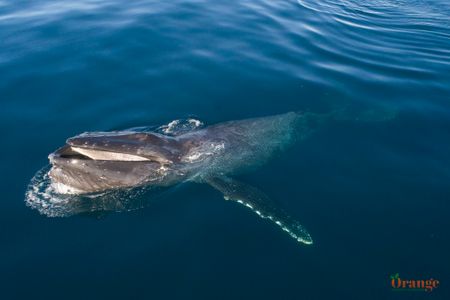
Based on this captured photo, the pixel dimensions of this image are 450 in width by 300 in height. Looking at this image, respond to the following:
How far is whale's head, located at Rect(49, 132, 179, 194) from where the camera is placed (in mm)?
10359

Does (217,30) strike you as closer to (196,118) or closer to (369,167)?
(196,118)

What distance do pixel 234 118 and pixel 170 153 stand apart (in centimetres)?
405

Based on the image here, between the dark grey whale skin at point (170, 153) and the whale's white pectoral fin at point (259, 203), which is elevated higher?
the dark grey whale skin at point (170, 153)

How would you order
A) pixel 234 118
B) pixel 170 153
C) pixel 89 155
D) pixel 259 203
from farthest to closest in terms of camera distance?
pixel 234 118
pixel 170 153
pixel 89 155
pixel 259 203

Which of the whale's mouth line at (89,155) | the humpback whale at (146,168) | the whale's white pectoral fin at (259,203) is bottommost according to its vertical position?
the whale's white pectoral fin at (259,203)

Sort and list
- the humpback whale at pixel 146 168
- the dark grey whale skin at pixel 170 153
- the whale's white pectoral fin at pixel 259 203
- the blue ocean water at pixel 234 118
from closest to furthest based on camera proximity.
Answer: the blue ocean water at pixel 234 118 → the whale's white pectoral fin at pixel 259 203 → the humpback whale at pixel 146 168 → the dark grey whale skin at pixel 170 153

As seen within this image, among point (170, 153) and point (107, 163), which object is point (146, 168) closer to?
point (170, 153)

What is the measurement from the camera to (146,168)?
36.9ft

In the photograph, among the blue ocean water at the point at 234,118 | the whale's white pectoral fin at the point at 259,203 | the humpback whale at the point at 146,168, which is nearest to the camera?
the blue ocean water at the point at 234,118

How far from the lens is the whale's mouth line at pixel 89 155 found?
10.4m

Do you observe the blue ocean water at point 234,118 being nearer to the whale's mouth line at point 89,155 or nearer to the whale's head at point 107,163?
the whale's head at point 107,163

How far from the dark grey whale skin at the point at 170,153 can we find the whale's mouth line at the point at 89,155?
3 centimetres

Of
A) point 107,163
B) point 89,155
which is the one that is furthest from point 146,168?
point 89,155


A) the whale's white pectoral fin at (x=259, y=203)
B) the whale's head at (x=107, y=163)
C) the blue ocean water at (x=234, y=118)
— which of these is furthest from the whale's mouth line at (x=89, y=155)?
the whale's white pectoral fin at (x=259, y=203)
